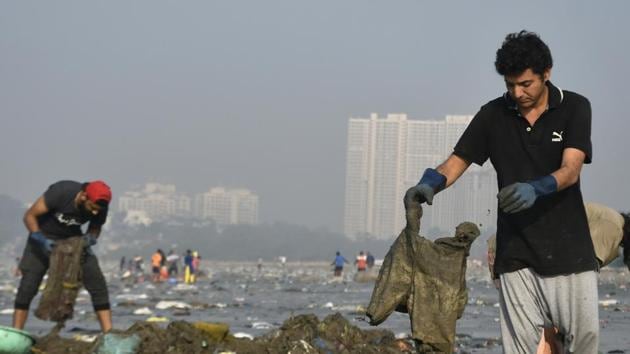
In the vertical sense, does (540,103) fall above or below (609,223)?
above

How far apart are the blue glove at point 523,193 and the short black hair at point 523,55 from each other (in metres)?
0.41

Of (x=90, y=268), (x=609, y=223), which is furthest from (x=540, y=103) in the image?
(x=90, y=268)

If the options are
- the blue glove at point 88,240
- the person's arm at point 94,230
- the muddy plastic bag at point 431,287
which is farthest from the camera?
the person's arm at point 94,230

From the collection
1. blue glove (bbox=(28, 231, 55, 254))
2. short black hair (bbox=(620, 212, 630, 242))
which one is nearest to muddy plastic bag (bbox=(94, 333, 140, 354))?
blue glove (bbox=(28, 231, 55, 254))

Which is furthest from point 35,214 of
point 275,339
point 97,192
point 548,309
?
point 548,309

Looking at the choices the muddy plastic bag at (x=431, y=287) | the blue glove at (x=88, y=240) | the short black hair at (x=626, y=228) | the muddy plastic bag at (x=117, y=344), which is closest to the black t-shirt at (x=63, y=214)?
the blue glove at (x=88, y=240)

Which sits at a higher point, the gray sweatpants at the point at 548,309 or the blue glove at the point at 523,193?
the blue glove at the point at 523,193

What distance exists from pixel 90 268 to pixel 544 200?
5993 millimetres

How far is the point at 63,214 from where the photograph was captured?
33.3 feet

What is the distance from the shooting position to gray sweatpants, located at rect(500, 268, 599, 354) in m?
4.87

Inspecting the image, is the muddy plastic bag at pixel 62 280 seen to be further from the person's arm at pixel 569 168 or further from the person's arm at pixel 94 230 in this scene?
the person's arm at pixel 569 168

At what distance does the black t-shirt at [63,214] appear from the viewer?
10070mm

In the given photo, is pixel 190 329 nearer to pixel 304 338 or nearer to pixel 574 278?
pixel 304 338

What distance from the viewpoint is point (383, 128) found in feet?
481
